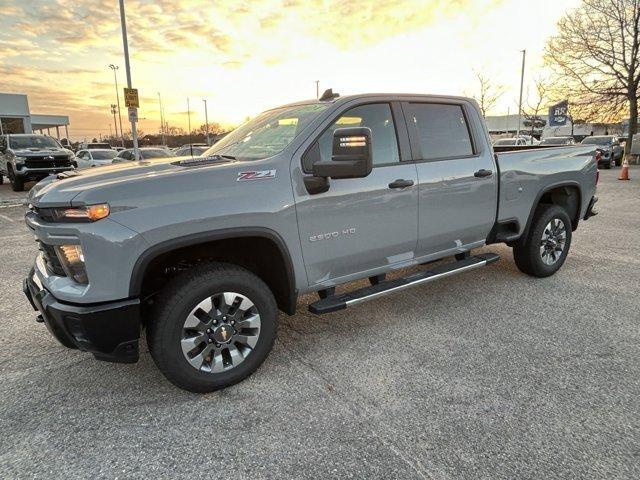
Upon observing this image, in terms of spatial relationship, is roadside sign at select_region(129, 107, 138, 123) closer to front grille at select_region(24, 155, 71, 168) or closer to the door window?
front grille at select_region(24, 155, 71, 168)

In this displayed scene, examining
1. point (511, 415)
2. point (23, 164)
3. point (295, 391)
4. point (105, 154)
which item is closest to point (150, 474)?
point (295, 391)

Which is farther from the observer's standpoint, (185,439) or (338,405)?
(338,405)

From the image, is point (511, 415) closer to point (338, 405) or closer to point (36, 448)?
point (338, 405)

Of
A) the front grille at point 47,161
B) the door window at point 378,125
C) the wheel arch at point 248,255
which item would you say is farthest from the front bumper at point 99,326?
the front grille at point 47,161

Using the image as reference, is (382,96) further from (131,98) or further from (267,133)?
(131,98)

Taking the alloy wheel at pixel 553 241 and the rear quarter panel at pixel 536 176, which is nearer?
the rear quarter panel at pixel 536 176

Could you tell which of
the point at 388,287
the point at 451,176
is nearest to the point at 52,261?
the point at 388,287

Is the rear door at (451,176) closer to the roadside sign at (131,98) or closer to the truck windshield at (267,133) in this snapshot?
the truck windshield at (267,133)

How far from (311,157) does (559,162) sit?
329 cm

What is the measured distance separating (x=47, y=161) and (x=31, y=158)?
465 mm

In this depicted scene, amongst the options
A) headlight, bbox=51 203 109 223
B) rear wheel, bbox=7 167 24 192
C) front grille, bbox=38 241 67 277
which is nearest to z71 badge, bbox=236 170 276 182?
headlight, bbox=51 203 109 223

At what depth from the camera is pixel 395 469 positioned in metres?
2.23

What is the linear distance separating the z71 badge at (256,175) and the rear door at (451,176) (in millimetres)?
1370

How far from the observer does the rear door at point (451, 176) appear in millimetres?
3773
